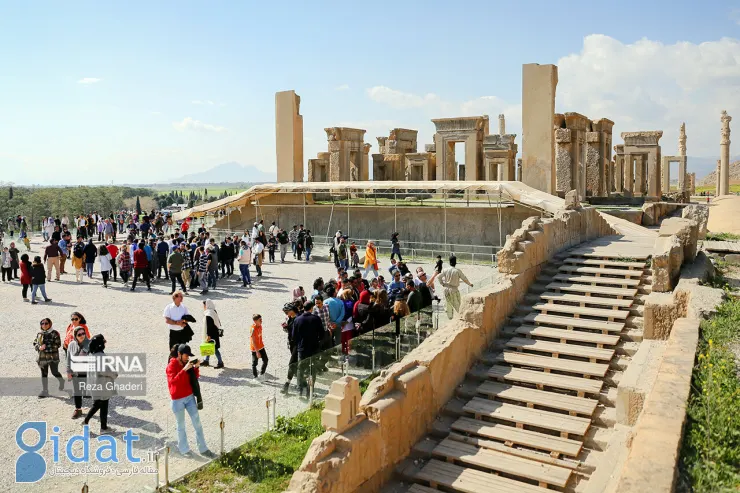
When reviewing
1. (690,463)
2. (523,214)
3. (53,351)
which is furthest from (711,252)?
(53,351)

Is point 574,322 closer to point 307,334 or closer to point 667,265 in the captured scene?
point 667,265

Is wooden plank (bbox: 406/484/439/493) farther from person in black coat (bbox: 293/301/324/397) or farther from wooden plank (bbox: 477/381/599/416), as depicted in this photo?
person in black coat (bbox: 293/301/324/397)

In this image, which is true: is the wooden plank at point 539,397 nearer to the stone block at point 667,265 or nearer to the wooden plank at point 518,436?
the wooden plank at point 518,436

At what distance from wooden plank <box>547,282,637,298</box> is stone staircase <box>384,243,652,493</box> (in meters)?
0.02

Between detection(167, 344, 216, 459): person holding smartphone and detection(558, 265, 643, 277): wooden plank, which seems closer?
detection(167, 344, 216, 459): person holding smartphone

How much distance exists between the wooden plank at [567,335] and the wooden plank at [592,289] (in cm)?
112

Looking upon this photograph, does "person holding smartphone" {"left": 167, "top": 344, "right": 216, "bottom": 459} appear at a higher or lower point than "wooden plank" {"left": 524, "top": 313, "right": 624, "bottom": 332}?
lower

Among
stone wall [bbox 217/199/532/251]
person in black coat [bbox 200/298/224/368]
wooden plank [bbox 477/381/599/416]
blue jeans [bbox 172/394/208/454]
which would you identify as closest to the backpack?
stone wall [bbox 217/199/532/251]

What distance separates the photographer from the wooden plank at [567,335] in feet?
28.9

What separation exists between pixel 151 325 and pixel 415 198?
18.0 metres

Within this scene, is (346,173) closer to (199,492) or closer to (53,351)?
(53,351)

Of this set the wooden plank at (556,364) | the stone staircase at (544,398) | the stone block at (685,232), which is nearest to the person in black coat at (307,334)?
the stone staircase at (544,398)

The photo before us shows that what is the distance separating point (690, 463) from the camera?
5113mm

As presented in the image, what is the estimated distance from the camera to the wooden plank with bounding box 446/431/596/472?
22.3 feet
